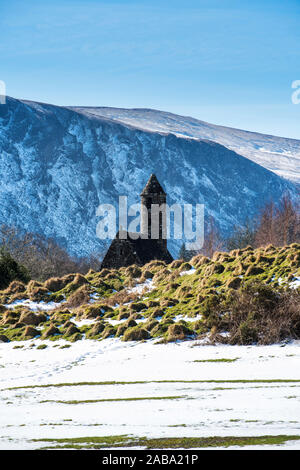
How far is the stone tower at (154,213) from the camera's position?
5047 centimetres

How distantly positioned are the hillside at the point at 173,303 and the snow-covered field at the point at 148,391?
35.5 inches

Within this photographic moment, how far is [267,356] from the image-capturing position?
1756cm

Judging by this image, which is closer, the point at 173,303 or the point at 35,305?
the point at 173,303

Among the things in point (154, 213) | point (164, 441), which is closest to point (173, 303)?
point (164, 441)

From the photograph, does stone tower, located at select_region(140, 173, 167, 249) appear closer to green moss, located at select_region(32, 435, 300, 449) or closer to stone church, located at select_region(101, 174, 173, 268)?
stone church, located at select_region(101, 174, 173, 268)

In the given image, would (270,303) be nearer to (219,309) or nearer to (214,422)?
(219,309)

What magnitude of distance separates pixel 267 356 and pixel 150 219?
3406 cm

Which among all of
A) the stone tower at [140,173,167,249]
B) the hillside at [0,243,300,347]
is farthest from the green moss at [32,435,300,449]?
the stone tower at [140,173,167,249]

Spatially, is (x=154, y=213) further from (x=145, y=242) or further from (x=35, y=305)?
(x=35, y=305)

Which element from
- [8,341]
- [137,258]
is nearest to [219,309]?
[8,341]

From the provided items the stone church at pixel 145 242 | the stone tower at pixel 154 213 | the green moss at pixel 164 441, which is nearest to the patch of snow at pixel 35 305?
the stone church at pixel 145 242

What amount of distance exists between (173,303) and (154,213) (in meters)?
26.6

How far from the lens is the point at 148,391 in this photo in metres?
13.9

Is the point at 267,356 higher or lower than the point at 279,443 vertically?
lower
